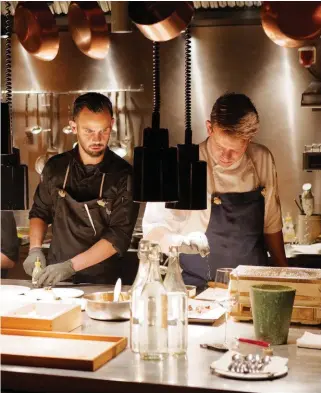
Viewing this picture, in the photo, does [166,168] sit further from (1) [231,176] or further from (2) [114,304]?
(1) [231,176]

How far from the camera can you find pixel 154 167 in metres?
2.26

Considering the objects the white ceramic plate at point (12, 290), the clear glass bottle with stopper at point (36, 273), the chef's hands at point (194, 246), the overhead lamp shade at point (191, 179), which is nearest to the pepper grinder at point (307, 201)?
the chef's hands at point (194, 246)

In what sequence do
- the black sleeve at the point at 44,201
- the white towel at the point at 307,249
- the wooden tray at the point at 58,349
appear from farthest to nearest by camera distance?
the white towel at the point at 307,249 < the black sleeve at the point at 44,201 < the wooden tray at the point at 58,349

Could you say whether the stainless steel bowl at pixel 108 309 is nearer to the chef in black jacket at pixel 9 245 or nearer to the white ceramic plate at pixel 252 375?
the white ceramic plate at pixel 252 375

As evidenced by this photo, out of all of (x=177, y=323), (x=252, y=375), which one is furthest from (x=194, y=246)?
(x=252, y=375)

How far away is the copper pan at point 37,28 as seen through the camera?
2.47m

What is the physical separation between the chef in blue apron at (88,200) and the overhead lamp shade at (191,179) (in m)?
1.51

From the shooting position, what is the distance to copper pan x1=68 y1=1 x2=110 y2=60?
8.23ft

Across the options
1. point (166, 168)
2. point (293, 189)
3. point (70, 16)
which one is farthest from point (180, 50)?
point (166, 168)

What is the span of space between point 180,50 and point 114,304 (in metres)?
3.68

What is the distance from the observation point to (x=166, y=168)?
227 centimetres

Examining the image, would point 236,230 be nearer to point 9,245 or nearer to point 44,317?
point 9,245

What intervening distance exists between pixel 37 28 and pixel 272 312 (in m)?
1.25

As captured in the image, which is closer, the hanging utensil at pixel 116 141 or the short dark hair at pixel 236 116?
the short dark hair at pixel 236 116
